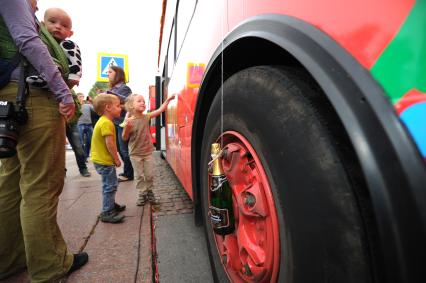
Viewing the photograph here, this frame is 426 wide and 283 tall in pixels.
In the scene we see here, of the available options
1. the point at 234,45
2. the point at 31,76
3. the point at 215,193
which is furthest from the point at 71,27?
the point at 215,193

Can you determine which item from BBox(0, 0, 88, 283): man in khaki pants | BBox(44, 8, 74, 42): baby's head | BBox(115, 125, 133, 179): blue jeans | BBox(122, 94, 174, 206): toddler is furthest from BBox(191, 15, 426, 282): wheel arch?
BBox(115, 125, 133, 179): blue jeans

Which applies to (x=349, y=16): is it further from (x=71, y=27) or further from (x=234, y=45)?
(x=71, y=27)

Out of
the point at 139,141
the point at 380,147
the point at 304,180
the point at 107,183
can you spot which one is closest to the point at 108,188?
the point at 107,183

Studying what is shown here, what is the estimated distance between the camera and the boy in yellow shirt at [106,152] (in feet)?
8.52

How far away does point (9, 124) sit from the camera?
139cm

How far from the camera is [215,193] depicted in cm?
120

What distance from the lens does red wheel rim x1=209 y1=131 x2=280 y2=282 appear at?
34.3 inches

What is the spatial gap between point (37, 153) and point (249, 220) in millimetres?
1250

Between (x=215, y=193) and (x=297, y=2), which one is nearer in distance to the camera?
(x=297, y=2)

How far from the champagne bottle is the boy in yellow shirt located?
167cm

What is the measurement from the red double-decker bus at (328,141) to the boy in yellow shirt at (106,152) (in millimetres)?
1759

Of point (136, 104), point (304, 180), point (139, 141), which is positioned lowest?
point (304, 180)

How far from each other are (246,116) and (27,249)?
1.44 meters

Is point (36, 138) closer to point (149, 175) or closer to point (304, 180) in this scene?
point (304, 180)
